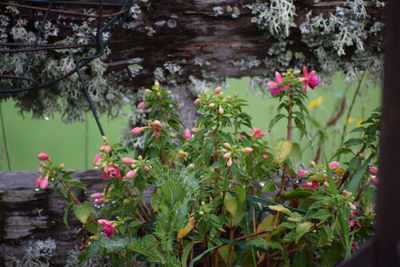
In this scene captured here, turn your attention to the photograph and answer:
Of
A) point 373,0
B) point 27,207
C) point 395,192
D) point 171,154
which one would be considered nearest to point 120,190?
point 171,154

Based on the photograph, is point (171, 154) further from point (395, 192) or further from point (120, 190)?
point (395, 192)

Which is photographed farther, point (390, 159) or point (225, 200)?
point (225, 200)

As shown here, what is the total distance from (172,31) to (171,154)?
0.65 metres

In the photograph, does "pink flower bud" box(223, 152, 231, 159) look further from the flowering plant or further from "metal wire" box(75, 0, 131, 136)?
"metal wire" box(75, 0, 131, 136)

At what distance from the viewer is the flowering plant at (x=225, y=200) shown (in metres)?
1.53

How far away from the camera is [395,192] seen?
2.47ft

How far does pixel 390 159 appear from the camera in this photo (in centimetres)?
74

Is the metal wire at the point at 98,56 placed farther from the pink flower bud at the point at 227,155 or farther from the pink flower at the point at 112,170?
the pink flower bud at the point at 227,155

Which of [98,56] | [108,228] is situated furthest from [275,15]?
[108,228]

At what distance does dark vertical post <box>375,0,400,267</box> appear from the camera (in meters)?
0.72

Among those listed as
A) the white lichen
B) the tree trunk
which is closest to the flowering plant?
the tree trunk

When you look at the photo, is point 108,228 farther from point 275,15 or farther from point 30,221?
point 275,15

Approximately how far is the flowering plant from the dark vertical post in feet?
2.31

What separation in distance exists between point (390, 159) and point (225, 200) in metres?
0.91
